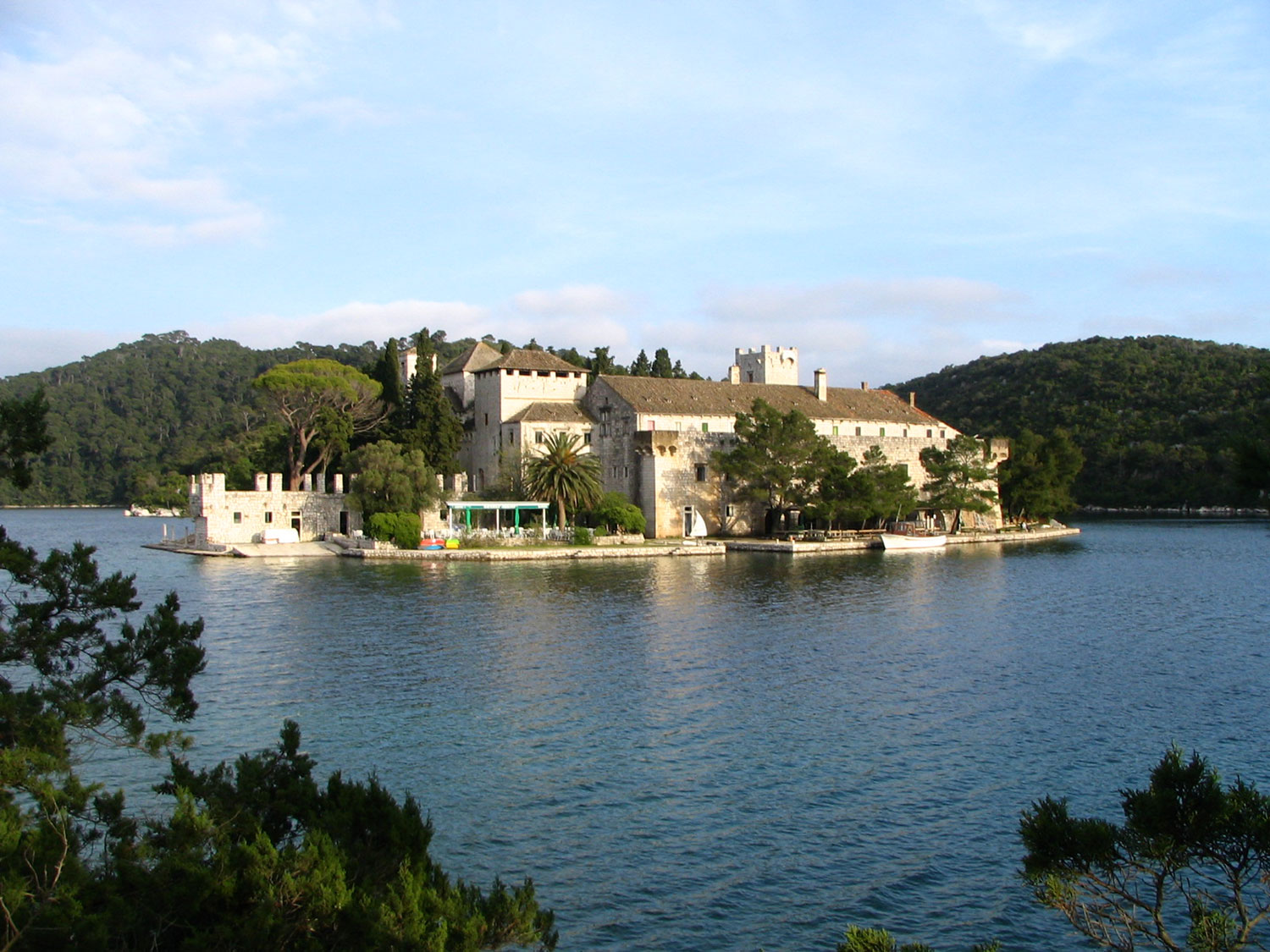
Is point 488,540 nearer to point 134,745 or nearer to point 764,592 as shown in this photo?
point 764,592

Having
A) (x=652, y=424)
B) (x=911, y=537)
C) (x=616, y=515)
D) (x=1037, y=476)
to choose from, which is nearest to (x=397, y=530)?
(x=616, y=515)

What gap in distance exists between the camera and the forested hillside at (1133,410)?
85562 mm

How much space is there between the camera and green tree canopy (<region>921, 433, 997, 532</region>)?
54625 millimetres

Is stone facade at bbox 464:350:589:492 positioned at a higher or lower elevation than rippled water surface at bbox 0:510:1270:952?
higher

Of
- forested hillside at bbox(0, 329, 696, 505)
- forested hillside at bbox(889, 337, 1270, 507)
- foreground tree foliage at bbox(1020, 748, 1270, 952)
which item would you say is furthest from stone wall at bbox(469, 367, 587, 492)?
foreground tree foliage at bbox(1020, 748, 1270, 952)

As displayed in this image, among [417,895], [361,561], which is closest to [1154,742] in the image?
[417,895]

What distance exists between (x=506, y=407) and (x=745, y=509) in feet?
41.7

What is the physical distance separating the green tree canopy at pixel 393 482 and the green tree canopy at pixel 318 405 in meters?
3.35

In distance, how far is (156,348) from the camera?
524ft

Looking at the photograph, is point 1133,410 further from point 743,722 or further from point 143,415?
point 143,415

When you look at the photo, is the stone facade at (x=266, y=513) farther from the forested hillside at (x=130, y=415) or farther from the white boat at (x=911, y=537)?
the forested hillside at (x=130, y=415)

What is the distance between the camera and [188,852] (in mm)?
6906

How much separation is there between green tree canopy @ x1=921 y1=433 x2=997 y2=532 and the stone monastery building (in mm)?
1058

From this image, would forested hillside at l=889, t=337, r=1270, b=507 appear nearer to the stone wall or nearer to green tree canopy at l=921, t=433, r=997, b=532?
green tree canopy at l=921, t=433, r=997, b=532
